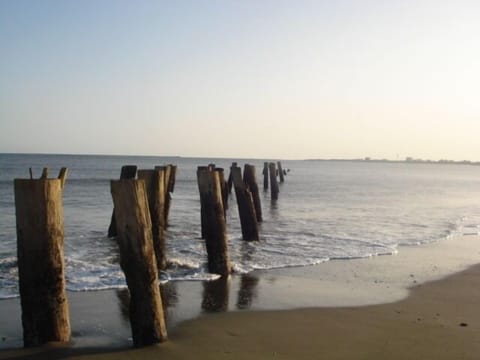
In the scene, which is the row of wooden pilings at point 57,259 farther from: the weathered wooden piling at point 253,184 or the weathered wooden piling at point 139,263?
the weathered wooden piling at point 253,184

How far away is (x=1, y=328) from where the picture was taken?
21.0 feet

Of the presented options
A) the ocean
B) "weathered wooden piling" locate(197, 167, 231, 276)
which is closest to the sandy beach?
"weathered wooden piling" locate(197, 167, 231, 276)

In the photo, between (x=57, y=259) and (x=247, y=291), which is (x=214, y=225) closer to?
(x=247, y=291)

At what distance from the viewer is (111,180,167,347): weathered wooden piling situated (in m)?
5.79

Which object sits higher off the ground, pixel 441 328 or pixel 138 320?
pixel 138 320

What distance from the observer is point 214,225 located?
10.0m

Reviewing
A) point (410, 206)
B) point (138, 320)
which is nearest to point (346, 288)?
point (138, 320)

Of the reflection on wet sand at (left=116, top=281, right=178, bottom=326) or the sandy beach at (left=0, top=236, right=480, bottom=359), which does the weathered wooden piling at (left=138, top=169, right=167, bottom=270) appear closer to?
the reflection on wet sand at (left=116, top=281, right=178, bottom=326)

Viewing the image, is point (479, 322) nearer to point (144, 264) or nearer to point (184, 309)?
point (184, 309)

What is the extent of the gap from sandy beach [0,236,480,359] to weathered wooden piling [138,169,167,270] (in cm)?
121

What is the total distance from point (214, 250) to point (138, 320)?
4.04m

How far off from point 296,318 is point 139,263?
2482mm

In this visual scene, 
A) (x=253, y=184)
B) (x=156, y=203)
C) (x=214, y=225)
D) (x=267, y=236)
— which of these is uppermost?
(x=156, y=203)

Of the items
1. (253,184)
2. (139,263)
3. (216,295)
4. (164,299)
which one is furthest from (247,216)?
(139,263)
